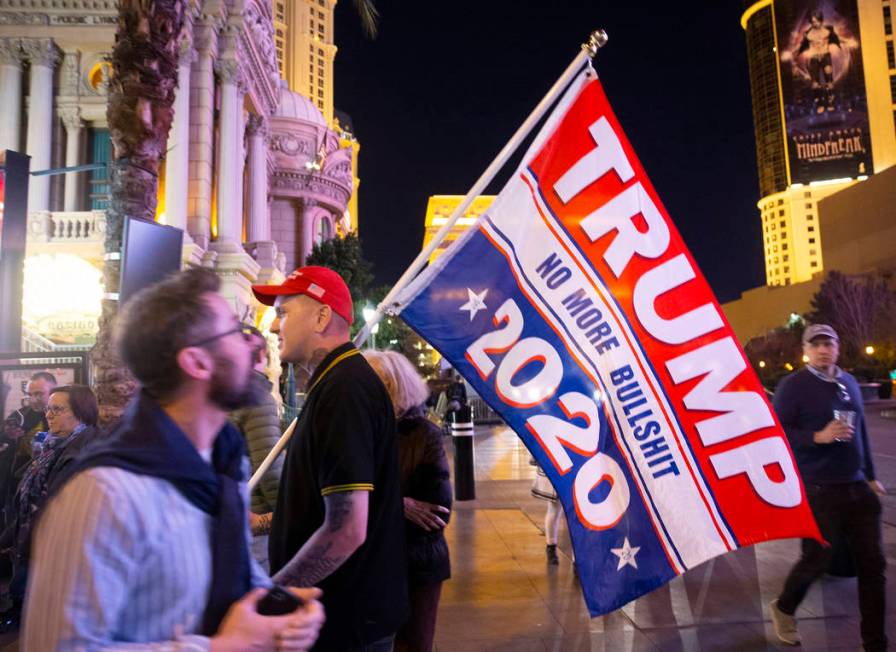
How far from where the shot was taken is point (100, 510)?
1221 millimetres

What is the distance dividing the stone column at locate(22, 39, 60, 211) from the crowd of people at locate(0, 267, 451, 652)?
83.6 ft

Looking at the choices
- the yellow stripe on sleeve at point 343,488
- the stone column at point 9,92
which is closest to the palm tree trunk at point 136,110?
the yellow stripe on sleeve at point 343,488

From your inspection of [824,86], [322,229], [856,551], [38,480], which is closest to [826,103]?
[824,86]

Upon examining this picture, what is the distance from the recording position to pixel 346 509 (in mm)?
2104

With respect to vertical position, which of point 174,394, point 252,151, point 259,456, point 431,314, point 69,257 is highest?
point 252,151

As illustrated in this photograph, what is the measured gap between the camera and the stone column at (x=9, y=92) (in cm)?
2400

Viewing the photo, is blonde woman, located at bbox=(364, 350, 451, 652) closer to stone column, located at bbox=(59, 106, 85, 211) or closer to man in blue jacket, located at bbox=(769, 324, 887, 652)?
man in blue jacket, located at bbox=(769, 324, 887, 652)

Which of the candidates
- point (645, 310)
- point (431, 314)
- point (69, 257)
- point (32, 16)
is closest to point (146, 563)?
point (431, 314)

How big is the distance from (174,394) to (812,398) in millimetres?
4369

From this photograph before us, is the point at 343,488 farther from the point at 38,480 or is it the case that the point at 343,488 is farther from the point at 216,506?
the point at 38,480

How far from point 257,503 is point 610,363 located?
6.33 feet

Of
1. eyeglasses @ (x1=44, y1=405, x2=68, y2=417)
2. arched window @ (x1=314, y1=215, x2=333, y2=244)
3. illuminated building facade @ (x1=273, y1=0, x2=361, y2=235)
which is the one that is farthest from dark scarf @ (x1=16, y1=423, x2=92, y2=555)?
illuminated building facade @ (x1=273, y1=0, x2=361, y2=235)

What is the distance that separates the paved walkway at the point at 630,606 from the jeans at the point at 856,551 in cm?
41

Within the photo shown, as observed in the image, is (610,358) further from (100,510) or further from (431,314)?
(100,510)
